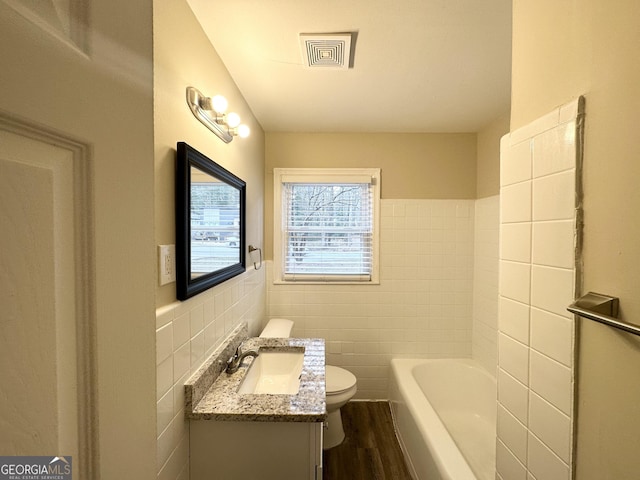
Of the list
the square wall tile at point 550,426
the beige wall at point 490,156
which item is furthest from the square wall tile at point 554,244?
the beige wall at point 490,156

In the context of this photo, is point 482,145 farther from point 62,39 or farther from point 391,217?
point 62,39

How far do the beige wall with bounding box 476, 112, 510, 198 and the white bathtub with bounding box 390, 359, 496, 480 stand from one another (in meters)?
1.49

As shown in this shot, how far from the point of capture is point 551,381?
0.69 metres

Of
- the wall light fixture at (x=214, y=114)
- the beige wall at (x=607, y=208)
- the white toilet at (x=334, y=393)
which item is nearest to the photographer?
the beige wall at (x=607, y=208)

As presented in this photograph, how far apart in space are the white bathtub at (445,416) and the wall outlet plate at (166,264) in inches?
58.7

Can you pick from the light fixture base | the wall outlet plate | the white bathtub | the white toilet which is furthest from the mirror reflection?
the white bathtub

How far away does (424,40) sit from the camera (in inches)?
52.9

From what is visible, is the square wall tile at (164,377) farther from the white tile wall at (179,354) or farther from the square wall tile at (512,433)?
the square wall tile at (512,433)

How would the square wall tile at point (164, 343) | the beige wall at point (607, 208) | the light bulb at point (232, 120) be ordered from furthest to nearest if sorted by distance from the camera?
1. the light bulb at point (232, 120)
2. the square wall tile at point (164, 343)
3. the beige wall at point (607, 208)

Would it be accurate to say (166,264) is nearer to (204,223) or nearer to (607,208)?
(204,223)

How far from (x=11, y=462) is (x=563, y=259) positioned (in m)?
0.96

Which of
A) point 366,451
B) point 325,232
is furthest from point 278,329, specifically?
point 366,451

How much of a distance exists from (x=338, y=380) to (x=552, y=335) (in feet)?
5.49

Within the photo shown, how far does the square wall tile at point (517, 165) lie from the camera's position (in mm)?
779
